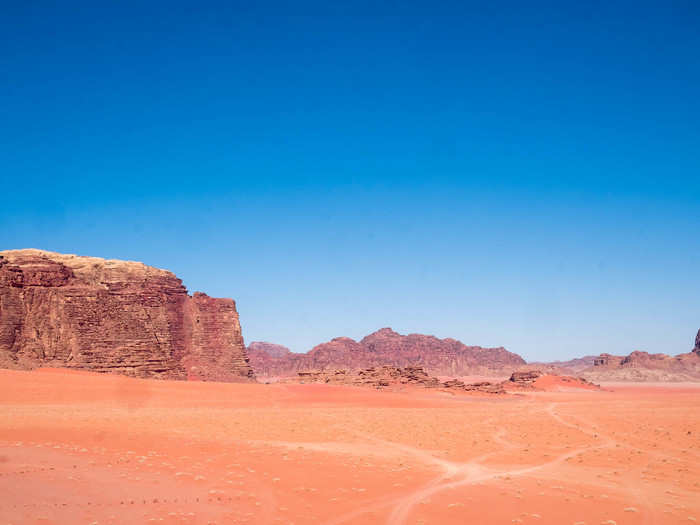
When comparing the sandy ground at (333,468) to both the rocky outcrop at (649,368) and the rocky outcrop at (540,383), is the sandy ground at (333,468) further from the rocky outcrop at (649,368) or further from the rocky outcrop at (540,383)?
the rocky outcrop at (649,368)

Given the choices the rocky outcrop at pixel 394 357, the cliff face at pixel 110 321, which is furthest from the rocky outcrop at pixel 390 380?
the rocky outcrop at pixel 394 357

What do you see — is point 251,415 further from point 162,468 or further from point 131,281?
A: point 131,281

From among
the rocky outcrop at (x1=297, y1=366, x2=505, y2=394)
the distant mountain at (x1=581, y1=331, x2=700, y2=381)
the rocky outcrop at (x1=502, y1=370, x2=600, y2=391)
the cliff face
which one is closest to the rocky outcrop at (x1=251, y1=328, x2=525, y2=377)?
the distant mountain at (x1=581, y1=331, x2=700, y2=381)

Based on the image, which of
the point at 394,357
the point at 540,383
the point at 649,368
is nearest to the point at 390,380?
the point at 540,383

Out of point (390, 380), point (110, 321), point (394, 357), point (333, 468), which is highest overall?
point (110, 321)

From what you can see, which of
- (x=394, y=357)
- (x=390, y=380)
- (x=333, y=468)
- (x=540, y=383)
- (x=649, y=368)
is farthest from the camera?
(x=394, y=357)

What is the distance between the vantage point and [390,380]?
54.8 metres

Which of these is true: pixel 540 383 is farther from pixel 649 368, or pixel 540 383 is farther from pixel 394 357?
pixel 394 357

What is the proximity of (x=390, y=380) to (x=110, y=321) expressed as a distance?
2750 centimetres

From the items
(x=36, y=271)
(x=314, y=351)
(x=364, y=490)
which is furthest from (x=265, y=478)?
(x=314, y=351)

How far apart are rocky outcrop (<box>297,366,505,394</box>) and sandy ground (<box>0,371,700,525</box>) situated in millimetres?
29035

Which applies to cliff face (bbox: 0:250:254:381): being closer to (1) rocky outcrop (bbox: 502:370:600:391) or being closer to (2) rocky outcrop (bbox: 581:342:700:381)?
(1) rocky outcrop (bbox: 502:370:600:391)

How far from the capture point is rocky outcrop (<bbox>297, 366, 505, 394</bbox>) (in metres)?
53.5

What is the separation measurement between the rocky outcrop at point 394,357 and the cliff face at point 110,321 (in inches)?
2743
